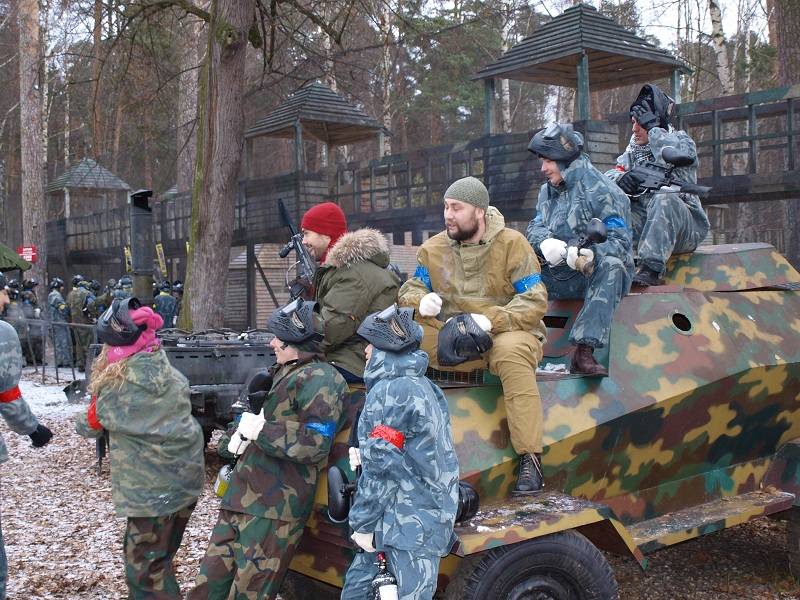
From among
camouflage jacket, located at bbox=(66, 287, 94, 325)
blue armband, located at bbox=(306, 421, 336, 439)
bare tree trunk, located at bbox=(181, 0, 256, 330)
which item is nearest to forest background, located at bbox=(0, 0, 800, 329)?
bare tree trunk, located at bbox=(181, 0, 256, 330)

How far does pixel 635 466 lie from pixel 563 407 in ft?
1.85

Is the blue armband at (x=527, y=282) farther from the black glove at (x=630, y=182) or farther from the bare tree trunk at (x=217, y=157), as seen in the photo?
the bare tree trunk at (x=217, y=157)

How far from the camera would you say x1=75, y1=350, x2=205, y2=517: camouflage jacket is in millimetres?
4426

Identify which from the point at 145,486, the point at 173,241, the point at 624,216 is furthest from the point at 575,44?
the point at 173,241

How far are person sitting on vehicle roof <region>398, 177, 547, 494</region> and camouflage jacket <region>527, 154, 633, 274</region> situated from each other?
77 cm

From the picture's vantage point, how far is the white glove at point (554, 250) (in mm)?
5152

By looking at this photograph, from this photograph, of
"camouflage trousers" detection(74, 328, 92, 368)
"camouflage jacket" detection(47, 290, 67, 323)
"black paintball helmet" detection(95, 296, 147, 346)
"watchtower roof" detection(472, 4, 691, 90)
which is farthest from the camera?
"camouflage jacket" detection(47, 290, 67, 323)

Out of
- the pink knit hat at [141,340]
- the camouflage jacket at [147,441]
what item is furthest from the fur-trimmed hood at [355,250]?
the camouflage jacket at [147,441]

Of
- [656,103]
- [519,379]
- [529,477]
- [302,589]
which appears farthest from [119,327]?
[656,103]

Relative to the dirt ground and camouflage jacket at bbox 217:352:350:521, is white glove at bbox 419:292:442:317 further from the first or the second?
the dirt ground

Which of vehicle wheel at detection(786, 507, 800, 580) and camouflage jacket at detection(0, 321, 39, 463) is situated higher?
camouflage jacket at detection(0, 321, 39, 463)

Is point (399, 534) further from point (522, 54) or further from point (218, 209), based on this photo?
point (522, 54)

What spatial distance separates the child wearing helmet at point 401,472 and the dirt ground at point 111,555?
2099 mm

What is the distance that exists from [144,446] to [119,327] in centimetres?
60
